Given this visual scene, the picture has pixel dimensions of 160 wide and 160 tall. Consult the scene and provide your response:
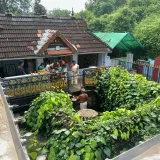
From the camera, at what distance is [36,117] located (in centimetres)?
662

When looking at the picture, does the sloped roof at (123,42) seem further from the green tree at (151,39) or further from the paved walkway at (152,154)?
the paved walkway at (152,154)

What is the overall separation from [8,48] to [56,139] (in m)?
6.82

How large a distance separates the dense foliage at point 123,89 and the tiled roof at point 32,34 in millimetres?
3179

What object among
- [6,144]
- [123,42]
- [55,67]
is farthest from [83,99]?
[123,42]

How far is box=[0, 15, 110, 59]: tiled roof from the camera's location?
391 inches

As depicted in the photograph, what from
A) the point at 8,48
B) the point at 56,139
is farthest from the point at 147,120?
the point at 8,48

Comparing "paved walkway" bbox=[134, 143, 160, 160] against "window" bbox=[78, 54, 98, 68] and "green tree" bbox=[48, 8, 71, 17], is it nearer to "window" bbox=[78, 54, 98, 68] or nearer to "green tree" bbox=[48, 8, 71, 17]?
"window" bbox=[78, 54, 98, 68]

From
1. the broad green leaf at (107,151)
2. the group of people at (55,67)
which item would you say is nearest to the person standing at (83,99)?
the group of people at (55,67)

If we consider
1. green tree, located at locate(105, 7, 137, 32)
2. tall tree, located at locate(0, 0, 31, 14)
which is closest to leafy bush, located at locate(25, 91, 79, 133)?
green tree, located at locate(105, 7, 137, 32)

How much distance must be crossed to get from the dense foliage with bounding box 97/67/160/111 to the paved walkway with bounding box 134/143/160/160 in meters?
5.15

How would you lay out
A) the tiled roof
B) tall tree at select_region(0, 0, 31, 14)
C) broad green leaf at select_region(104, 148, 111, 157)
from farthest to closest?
tall tree at select_region(0, 0, 31, 14), the tiled roof, broad green leaf at select_region(104, 148, 111, 157)

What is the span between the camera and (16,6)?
35.5 meters

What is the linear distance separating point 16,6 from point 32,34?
28.7m

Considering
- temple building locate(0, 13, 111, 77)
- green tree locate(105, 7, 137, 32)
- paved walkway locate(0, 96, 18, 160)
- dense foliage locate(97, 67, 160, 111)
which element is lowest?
dense foliage locate(97, 67, 160, 111)
